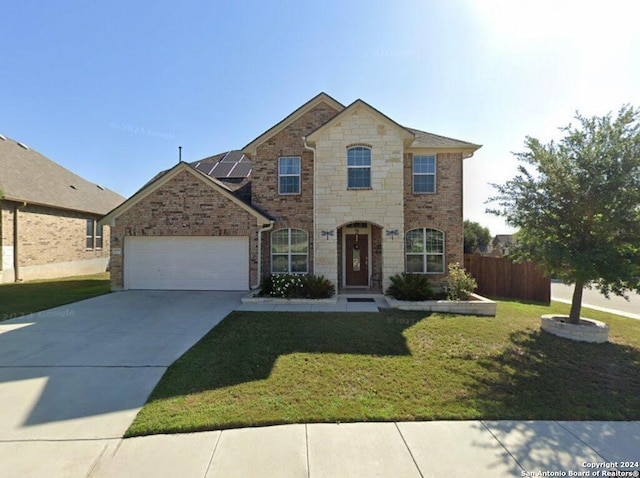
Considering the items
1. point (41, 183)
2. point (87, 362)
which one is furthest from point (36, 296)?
point (41, 183)

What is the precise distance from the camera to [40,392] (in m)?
4.25

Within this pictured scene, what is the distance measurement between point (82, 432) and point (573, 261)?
9.66 meters

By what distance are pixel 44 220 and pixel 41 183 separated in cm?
308

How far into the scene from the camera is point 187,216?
1192 centimetres

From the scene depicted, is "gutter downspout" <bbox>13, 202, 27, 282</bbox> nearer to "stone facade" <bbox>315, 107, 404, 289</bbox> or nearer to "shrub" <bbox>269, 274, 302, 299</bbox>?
"shrub" <bbox>269, 274, 302, 299</bbox>

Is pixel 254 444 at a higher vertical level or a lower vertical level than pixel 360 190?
lower

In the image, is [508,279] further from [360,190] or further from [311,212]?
[311,212]

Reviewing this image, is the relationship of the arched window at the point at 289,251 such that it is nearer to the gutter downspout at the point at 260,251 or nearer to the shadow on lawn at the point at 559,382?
the gutter downspout at the point at 260,251

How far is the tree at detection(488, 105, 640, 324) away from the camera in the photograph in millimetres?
6660

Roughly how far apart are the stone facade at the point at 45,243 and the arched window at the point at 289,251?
47.9 feet

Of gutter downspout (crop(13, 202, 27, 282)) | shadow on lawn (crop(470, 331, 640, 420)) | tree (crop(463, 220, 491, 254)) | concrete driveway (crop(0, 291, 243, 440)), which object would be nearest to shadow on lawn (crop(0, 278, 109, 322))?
concrete driveway (crop(0, 291, 243, 440))

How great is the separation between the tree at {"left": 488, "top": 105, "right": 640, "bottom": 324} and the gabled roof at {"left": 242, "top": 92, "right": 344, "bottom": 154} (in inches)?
318

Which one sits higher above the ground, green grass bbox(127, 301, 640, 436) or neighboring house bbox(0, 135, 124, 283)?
neighboring house bbox(0, 135, 124, 283)

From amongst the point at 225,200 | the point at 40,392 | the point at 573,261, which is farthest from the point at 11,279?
the point at 573,261
